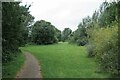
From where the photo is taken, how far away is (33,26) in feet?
266

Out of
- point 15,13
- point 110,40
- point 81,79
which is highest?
point 15,13

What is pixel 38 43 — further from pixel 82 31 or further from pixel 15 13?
pixel 15 13

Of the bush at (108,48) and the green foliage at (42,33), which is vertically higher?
the green foliage at (42,33)

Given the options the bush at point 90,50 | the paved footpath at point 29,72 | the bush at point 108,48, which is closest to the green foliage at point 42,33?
the bush at point 90,50

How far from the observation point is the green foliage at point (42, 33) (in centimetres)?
7925

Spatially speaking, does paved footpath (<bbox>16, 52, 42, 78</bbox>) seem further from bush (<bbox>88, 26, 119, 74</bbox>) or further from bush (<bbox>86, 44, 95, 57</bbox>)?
bush (<bbox>86, 44, 95, 57</bbox>)

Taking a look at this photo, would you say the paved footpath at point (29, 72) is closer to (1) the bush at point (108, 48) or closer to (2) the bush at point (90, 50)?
(1) the bush at point (108, 48)

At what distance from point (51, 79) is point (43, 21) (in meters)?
63.6

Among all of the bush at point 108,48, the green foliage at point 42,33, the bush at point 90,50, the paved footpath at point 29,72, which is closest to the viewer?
the paved footpath at point 29,72

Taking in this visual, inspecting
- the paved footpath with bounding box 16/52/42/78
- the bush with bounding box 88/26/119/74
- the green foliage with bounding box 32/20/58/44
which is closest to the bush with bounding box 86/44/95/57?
the bush with bounding box 88/26/119/74

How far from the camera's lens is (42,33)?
79375mm

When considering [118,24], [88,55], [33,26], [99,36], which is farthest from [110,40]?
[33,26]

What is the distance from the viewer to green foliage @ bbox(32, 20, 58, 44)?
7925 cm

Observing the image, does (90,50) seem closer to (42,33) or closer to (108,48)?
(108,48)
